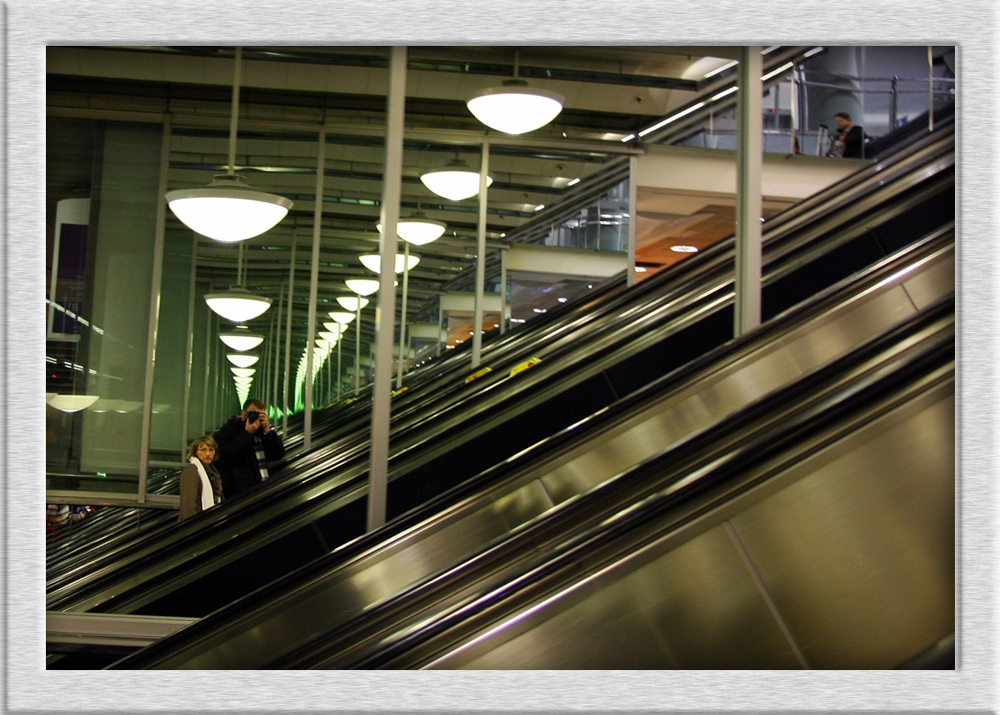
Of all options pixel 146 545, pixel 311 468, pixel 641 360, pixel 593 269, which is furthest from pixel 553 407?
pixel 593 269

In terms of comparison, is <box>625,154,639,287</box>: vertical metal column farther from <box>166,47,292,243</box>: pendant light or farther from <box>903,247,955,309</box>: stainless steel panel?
<box>903,247,955,309</box>: stainless steel panel

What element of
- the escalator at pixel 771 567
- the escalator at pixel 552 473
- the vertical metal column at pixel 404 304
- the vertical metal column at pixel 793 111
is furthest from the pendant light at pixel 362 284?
the escalator at pixel 771 567


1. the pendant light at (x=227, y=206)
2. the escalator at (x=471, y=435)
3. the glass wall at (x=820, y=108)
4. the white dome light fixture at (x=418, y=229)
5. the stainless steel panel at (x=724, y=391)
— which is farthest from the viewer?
the white dome light fixture at (x=418, y=229)

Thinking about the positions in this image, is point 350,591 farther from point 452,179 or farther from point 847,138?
point 847,138

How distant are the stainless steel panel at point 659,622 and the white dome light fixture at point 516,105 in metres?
4.61

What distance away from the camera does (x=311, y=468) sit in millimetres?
7488

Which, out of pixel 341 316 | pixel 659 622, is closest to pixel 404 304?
pixel 341 316

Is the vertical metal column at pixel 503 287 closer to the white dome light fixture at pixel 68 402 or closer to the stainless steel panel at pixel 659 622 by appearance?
the white dome light fixture at pixel 68 402

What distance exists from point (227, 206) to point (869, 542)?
402 cm

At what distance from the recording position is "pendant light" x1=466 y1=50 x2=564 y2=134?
669cm

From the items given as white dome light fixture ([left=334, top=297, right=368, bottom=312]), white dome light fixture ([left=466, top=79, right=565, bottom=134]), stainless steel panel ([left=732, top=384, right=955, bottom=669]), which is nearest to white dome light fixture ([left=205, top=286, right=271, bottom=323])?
white dome light fixture ([left=466, top=79, right=565, bottom=134])

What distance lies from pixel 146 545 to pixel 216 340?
57.6 ft

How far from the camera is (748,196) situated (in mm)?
4348

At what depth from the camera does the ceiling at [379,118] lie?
798cm
